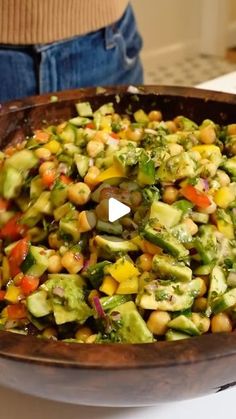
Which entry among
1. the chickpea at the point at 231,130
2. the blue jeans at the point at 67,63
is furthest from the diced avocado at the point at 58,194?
the blue jeans at the point at 67,63

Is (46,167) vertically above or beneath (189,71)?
above

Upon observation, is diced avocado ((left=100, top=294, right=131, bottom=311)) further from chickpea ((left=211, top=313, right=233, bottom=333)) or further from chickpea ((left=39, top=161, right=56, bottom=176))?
chickpea ((left=39, top=161, right=56, bottom=176))

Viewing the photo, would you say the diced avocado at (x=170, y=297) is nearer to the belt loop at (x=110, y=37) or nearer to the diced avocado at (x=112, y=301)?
the diced avocado at (x=112, y=301)

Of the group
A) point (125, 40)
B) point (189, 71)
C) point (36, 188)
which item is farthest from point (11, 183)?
point (189, 71)

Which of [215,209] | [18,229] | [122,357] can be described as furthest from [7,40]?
[122,357]

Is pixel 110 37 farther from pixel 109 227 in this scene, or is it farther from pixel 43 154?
pixel 109 227

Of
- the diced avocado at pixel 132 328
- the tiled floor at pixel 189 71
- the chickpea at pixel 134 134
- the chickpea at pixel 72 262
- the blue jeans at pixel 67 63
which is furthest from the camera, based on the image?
the tiled floor at pixel 189 71

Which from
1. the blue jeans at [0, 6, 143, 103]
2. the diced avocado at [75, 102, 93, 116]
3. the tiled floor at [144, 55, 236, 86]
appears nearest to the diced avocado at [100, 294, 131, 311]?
the diced avocado at [75, 102, 93, 116]

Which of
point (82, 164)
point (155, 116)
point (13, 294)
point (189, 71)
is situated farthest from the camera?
point (189, 71)
